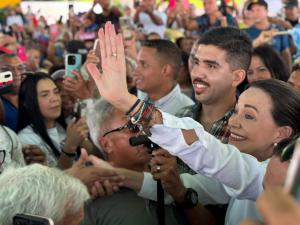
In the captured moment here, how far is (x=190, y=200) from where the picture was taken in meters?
1.69

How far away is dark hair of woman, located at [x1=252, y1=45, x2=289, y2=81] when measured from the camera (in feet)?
9.92

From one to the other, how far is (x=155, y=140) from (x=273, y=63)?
1.93m

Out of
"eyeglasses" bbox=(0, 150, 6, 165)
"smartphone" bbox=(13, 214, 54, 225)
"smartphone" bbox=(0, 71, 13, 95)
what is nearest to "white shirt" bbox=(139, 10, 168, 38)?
"smartphone" bbox=(0, 71, 13, 95)

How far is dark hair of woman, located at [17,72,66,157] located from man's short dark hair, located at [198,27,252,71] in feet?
3.48

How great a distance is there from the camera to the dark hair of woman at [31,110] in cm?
276

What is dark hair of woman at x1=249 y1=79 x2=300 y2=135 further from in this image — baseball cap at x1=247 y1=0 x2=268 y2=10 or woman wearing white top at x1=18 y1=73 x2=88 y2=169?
baseball cap at x1=247 y1=0 x2=268 y2=10

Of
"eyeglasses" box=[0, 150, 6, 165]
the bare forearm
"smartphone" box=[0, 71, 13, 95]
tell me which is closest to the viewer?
the bare forearm

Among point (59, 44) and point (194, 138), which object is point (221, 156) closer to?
point (194, 138)

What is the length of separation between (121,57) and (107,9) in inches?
182

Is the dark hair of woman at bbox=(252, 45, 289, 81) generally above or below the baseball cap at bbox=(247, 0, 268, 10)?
below

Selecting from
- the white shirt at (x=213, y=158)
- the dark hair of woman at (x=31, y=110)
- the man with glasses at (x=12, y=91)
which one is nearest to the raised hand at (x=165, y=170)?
the white shirt at (x=213, y=158)

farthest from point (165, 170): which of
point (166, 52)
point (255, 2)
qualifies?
point (255, 2)

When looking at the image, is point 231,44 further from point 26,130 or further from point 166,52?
point 26,130

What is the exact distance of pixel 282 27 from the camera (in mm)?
5016
